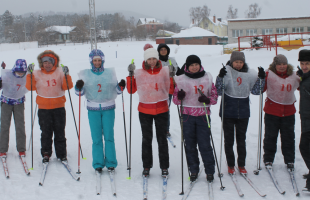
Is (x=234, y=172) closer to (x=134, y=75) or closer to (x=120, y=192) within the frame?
(x=120, y=192)

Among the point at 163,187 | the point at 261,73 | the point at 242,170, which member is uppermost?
the point at 261,73

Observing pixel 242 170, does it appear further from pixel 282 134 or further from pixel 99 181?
pixel 99 181

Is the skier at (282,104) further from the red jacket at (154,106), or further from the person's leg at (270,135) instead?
the red jacket at (154,106)

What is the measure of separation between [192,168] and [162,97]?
1.02 metres

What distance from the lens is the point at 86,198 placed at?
3.08m

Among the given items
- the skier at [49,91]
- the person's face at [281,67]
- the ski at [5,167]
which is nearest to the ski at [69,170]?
the skier at [49,91]

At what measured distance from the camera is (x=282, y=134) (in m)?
3.58

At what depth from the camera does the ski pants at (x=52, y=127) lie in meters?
3.81

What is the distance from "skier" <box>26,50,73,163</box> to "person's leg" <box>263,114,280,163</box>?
2842 mm

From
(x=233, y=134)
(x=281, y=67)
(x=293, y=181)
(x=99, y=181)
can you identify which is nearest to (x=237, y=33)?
(x=281, y=67)

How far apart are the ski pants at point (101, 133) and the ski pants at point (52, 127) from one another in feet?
1.87

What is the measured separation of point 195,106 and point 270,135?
118cm

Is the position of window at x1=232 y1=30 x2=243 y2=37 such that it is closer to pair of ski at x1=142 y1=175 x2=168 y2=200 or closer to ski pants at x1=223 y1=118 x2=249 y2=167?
ski pants at x1=223 y1=118 x2=249 y2=167

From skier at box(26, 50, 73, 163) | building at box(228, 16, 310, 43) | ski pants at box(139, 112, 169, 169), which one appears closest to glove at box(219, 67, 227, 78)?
ski pants at box(139, 112, 169, 169)
